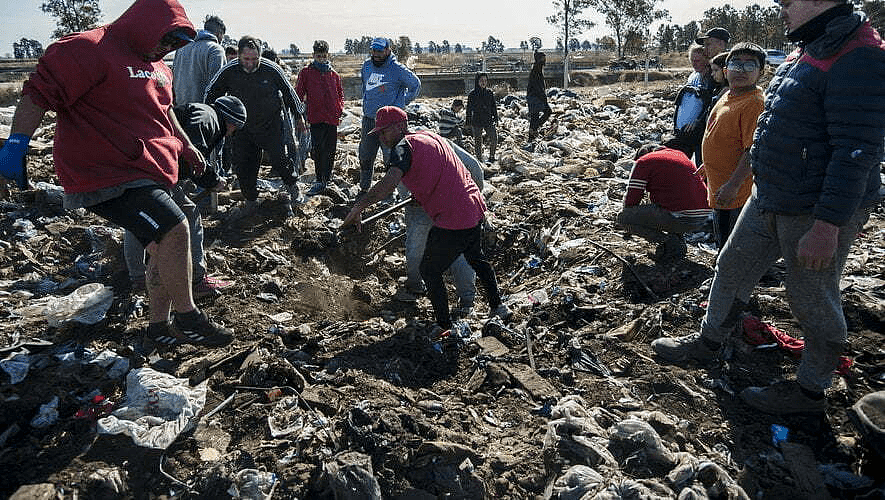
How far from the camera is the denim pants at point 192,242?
351 cm

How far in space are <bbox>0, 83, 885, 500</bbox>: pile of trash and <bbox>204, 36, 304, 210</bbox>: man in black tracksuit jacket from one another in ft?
3.02

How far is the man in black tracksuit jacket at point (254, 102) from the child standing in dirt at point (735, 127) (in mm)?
3928

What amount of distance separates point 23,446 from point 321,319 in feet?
6.29

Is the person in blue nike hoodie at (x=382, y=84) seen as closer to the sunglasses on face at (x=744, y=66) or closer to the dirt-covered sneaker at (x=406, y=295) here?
the dirt-covered sneaker at (x=406, y=295)

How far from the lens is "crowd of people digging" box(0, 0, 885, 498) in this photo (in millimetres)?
2100

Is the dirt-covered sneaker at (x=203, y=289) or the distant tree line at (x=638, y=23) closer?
the dirt-covered sneaker at (x=203, y=289)

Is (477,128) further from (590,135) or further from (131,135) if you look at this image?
(131,135)

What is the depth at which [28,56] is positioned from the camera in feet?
205

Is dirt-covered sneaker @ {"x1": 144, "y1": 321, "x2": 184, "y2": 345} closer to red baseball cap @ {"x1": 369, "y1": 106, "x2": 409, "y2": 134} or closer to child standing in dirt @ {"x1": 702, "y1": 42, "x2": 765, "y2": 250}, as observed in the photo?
red baseball cap @ {"x1": 369, "y1": 106, "x2": 409, "y2": 134}

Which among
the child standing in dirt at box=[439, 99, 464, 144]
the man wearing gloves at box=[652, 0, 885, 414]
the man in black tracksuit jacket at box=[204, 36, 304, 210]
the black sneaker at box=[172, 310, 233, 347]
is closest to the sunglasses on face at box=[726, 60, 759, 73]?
the man wearing gloves at box=[652, 0, 885, 414]

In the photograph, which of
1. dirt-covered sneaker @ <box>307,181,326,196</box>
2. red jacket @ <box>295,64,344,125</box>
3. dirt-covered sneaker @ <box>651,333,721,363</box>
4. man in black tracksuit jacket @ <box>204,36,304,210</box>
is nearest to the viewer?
dirt-covered sneaker @ <box>651,333,721,363</box>

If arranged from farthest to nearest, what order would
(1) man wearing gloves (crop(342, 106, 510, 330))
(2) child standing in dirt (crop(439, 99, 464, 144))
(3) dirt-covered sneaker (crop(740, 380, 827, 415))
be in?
(2) child standing in dirt (crop(439, 99, 464, 144))
(1) man wearing gloves (crop(342, 106, 510, 330))
(3) dirt-covered sneaker (crop(740, 380, 827, 415))

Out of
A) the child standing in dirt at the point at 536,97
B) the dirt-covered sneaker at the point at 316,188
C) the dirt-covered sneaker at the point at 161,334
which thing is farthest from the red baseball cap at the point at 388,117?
the child standing in dirt at the point at 536,97

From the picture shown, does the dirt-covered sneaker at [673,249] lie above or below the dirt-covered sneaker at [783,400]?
above
